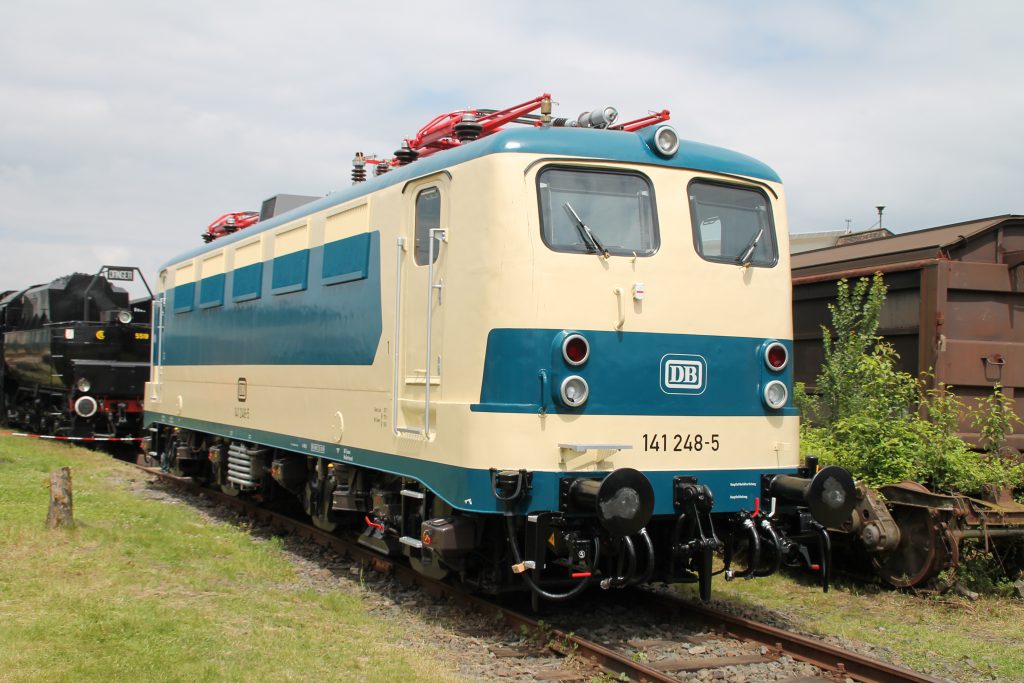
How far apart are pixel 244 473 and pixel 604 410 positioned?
19.1ft

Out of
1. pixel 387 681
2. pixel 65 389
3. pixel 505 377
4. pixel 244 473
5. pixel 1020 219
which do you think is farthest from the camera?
pixel 65 389

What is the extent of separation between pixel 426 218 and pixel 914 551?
4822mm

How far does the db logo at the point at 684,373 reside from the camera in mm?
6676

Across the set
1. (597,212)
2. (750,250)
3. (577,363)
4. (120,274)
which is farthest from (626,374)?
(120,274)

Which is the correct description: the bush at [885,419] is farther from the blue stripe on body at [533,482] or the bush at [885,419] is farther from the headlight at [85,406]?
the headlight at [85,406]

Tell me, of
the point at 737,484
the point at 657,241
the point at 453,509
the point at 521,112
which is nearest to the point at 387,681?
the point at 453,509

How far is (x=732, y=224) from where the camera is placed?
7211 millimetres

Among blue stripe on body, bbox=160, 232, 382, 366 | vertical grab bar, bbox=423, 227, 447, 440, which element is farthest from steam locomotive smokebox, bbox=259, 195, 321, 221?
vertical grab bar, bbox=423, 227, 447, 440

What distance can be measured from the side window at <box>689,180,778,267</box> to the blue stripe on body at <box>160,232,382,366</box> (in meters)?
2.57

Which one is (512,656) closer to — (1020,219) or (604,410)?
(604,410)

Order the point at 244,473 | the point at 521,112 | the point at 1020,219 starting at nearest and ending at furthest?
the point at 521,112 < the point at 1020,219 < the point at 244,473

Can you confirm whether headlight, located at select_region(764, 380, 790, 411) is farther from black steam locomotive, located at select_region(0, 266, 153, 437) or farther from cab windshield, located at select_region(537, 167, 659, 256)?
black steam locomotive, located at select_region(0, 266, 153, 437)

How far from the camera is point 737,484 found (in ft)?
22.5

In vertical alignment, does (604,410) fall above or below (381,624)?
above
